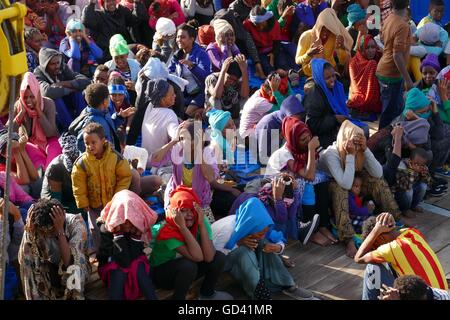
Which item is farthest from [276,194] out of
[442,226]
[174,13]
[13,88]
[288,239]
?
[174,13]

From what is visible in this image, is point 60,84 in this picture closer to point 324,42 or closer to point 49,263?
point 49,263

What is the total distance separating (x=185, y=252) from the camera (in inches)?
230

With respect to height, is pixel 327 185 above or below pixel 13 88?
below

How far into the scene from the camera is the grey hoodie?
768cm

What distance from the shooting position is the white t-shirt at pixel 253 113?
780cm

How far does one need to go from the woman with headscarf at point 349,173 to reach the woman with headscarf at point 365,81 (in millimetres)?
1834

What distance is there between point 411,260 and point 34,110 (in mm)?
3226

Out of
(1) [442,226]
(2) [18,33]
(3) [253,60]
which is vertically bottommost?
(1) [442,226]

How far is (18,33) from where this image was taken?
3.99 metres

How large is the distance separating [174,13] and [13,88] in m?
6.09

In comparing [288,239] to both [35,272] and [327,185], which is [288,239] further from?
[35,272]

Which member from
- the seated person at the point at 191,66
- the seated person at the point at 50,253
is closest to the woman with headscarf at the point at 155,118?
the seated person at the point at 191,66

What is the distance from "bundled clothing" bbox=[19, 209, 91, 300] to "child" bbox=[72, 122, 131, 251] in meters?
0.44

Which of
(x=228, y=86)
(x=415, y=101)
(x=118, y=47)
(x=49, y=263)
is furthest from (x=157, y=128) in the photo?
(x=415, y=101)
